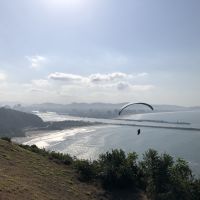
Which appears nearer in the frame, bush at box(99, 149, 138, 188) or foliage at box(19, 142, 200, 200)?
foliage at box(19, 142, 200, 200)

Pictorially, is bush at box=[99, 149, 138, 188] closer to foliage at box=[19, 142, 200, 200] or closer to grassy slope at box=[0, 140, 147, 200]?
foliage at box=[19, 142, 200, 200]

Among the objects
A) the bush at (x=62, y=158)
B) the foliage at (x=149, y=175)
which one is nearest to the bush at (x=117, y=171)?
the foliage at (x=149, y=175)

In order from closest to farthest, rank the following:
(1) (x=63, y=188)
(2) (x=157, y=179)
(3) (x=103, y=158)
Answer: (1) (x=63, y=188) → (2) (x=157, y=179) → (3) (x=103, y=158)

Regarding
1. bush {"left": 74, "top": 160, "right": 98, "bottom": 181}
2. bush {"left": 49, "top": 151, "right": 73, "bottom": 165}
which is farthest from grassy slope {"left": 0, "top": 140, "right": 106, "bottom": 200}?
bush {"left": 49, "top": 151, "right": 73, "bottom": 165}

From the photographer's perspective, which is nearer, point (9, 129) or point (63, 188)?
point (63, 188)

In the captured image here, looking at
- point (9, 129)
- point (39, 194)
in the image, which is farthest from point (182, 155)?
point (9, 129)

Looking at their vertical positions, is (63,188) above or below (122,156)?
below

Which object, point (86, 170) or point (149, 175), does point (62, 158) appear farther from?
point (149, 175)

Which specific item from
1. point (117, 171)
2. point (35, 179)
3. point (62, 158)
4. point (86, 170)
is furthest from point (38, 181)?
point (62, 158)

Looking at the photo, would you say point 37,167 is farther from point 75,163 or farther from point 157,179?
point 157,179
